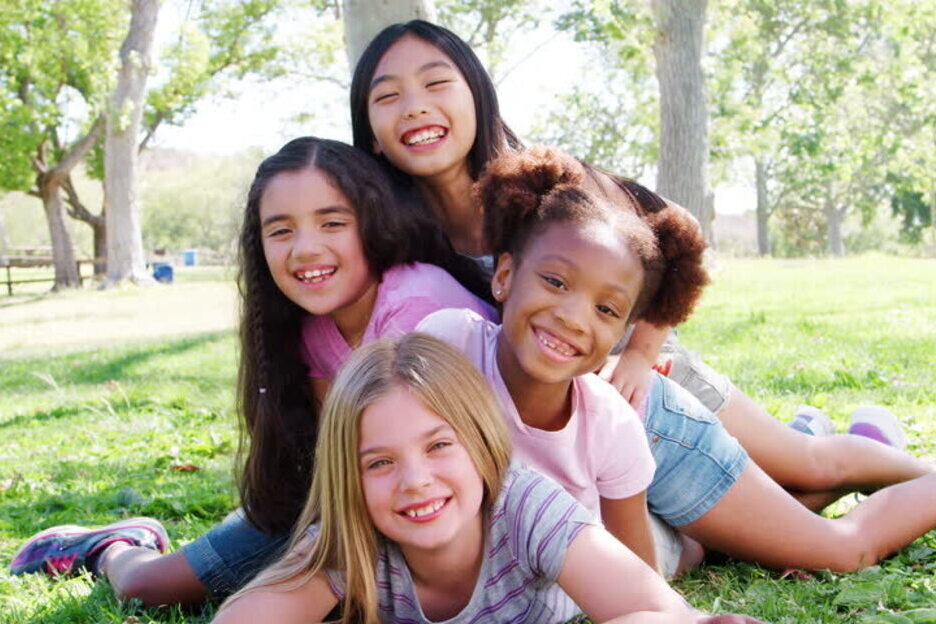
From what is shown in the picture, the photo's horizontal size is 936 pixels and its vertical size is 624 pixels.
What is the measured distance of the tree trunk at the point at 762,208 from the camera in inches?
1613

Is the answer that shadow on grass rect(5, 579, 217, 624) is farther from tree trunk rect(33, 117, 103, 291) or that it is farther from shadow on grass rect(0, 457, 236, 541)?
tree trunk rect(33, 117, 103, 291)

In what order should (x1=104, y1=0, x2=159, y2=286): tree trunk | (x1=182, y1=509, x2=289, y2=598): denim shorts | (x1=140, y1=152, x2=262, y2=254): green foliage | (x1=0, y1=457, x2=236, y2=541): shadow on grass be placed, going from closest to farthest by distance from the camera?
(x1=182, y1=509, x2=289, y2=598): denim shorts
(x1=0, y1=457, x2=236, y2=541): shadow on grass
(x1=104, y1=0, x2=159, y2=286): tree trunk
(x1=140, y1=152, x2=262, y2=254): green foliage

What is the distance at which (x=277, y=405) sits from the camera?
10.8 ft

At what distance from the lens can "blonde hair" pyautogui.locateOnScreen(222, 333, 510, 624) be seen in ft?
8.18

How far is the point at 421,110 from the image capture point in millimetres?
3516

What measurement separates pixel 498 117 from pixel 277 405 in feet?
4.51

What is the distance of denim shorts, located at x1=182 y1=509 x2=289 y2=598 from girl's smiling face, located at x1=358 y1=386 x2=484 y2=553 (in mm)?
828

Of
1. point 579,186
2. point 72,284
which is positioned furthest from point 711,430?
point 72,284

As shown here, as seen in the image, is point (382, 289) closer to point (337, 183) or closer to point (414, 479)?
point (337, 183)

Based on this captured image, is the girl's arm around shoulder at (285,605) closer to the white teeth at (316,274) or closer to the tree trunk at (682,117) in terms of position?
the white teeth at (316,274)

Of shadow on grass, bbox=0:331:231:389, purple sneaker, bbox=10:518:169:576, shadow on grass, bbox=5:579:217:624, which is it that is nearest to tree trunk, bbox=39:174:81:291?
shadow on grass, bbox=0:331:231:389

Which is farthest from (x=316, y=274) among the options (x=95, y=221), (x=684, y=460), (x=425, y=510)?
(x=95, y=221)

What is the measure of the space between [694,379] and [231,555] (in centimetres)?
169

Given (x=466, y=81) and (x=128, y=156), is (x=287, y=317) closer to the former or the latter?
(x=466, y=81)
